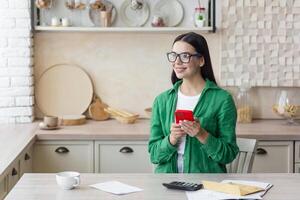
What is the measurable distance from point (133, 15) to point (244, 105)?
1116 mm

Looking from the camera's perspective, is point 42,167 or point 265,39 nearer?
point 42,167

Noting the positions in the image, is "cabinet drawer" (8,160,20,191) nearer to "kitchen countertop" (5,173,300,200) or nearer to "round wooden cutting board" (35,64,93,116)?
"kitchen countertop" (5,173,300,200)

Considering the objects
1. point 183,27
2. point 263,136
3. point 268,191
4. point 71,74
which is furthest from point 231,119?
point 71,74

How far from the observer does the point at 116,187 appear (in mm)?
2504

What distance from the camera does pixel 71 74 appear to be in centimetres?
442

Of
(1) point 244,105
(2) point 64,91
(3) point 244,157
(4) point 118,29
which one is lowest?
(3) point 244,157

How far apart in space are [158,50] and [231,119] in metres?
1.69

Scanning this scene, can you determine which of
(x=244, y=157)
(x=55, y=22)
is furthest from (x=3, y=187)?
(x=55, y=22)

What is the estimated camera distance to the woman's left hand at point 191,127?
263 cm

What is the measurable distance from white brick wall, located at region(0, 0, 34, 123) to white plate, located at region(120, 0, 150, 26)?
2.35ft

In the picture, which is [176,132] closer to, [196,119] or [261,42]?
[196,119]

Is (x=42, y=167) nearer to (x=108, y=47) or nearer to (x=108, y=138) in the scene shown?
(x=108, y=138)

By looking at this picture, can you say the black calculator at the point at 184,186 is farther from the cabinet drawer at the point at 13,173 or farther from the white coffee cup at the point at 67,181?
the cabinet drawer at the point at 13,173

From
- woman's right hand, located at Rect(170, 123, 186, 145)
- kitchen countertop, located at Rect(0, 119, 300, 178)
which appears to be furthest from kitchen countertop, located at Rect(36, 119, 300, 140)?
woman's right hand, located at Rect(170, 123, 186, 145)
